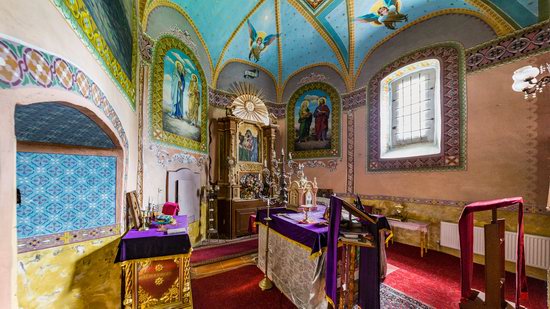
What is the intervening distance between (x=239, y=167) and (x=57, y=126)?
521cm

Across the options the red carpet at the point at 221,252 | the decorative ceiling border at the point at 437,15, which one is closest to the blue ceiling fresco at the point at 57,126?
the red carpet at the point at 221,252

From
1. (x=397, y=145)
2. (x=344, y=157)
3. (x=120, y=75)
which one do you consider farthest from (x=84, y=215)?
(x=397, y=145)

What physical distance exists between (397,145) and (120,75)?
7.51 m

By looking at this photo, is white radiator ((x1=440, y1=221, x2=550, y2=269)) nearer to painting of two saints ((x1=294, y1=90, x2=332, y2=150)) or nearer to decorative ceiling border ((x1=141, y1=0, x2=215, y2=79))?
painting of two saints ((x1=294, y1=90, x2=332, y2=150))

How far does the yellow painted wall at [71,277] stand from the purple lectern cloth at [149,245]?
0.69 meters

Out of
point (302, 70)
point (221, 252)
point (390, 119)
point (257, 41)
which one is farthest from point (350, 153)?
point (221, 252)

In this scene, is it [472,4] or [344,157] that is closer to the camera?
[472,4]

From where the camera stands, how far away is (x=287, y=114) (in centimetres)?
903

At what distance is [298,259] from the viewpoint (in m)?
3.14

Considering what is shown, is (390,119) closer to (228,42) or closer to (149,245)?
(228,42)

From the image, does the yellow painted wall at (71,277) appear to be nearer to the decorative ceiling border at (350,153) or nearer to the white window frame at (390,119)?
the decorative ceiling border at (350,153)

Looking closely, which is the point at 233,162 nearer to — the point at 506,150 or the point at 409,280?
the point at 409,280

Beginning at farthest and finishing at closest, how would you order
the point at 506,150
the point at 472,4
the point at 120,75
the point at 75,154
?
the point at 472,4, the point at 506,150, the point at 120,75, the point at 75,154

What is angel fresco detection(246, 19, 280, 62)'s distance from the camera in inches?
277
